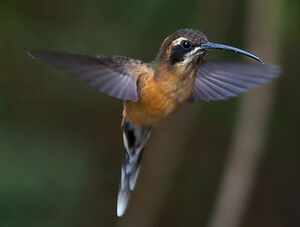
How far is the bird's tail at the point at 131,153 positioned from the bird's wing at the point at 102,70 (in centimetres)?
25

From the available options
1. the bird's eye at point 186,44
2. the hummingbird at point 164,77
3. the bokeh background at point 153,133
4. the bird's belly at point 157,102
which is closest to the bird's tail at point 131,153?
the hummingbird at point 164,77

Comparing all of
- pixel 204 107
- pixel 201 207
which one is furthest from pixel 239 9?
pixel 201 207

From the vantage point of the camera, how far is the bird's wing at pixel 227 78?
1.95 metres

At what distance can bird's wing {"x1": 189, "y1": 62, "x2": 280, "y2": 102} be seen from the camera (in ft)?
6.40

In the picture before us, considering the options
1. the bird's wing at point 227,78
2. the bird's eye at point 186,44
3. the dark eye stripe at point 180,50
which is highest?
the bird's eye at point 186,44

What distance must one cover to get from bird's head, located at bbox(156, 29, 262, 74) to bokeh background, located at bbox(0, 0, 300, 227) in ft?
3.93

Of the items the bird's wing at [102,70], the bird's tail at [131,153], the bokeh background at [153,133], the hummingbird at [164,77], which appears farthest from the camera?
the bokeh background at [153,133]

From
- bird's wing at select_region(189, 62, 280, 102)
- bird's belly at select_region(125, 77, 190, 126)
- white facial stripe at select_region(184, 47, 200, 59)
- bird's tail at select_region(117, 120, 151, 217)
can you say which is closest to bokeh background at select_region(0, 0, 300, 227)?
bird's tail at select_region(117, 120, 151, 217)

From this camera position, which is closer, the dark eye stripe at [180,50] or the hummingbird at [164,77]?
the hummingbird at [164,77]

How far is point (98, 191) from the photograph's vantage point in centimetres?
382

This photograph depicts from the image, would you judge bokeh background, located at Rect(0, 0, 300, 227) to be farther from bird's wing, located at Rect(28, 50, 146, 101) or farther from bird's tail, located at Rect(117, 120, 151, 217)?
bird's wing, located at Rect(28, 50, 146, 101)

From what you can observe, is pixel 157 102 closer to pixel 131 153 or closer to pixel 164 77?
pixel 164 77

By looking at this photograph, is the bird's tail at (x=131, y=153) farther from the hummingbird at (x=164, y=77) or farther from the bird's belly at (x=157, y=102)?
the bird's belly at (x=157, y=102)

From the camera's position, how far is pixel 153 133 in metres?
3.55
